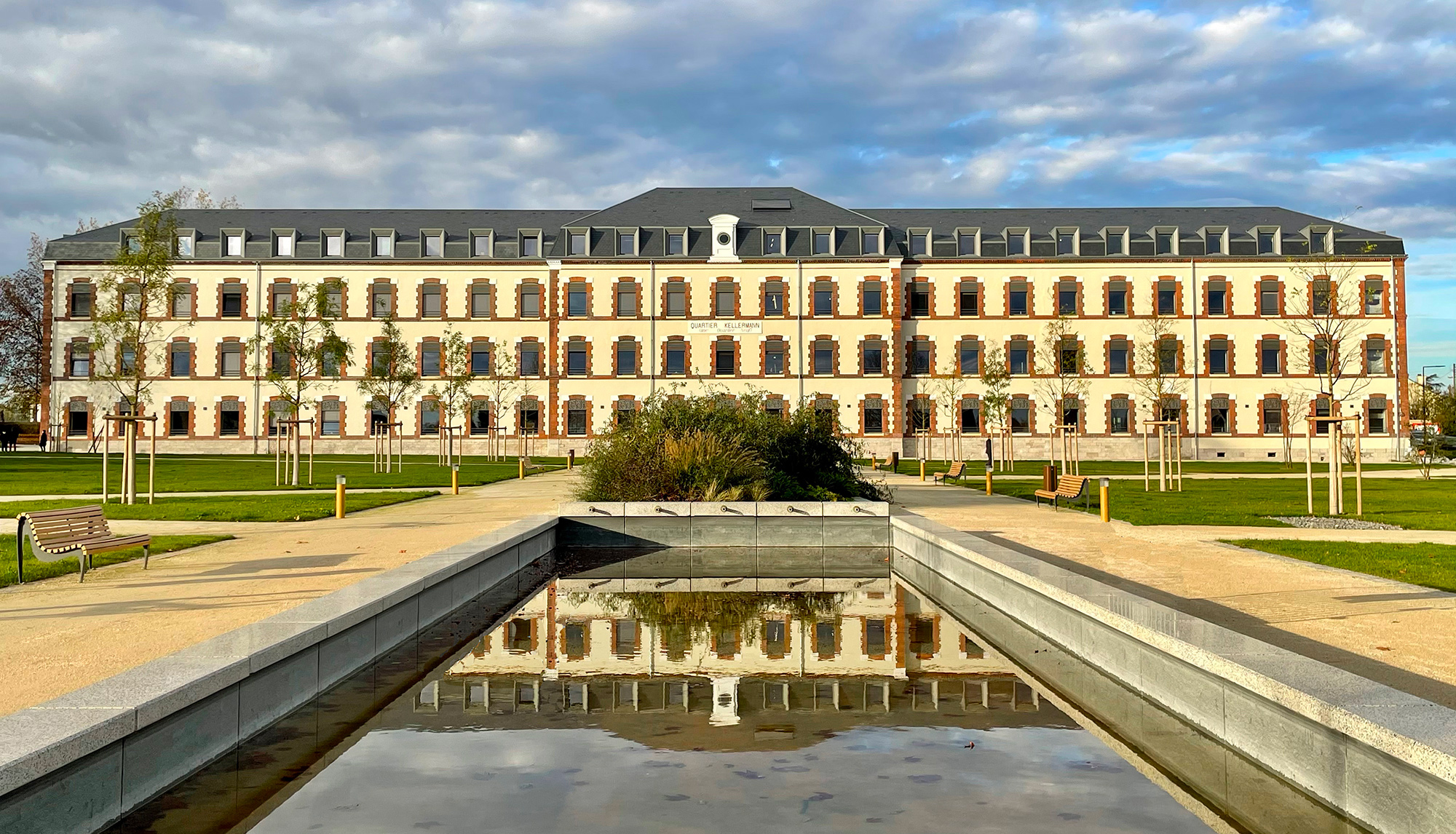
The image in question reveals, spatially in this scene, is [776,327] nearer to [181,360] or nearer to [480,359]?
[480,359]

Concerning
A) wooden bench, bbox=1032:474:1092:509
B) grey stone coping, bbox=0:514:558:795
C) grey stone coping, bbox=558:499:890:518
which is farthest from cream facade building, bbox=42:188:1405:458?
grey stone coping, bbox=0:514:558:795

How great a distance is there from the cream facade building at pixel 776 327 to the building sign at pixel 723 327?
0.57ft

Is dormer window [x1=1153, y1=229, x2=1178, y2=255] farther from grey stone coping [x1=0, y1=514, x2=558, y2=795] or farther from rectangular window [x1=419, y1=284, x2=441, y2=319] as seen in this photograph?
grey stone coping [x1=0, y1=514, x2=558, y2=795]

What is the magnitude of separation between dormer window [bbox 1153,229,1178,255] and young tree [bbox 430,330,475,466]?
3735 cm

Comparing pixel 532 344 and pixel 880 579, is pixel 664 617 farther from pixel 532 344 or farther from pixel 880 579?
pixel 532 344

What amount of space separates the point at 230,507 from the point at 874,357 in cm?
4066

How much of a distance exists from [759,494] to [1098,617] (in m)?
9.85

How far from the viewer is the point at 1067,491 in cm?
2031

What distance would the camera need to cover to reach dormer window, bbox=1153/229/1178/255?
187 feet

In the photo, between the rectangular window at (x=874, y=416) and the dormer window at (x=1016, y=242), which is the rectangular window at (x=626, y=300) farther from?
the dormer window at (x=1016, y=242)

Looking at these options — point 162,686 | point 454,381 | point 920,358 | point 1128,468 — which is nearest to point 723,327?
point 920,358

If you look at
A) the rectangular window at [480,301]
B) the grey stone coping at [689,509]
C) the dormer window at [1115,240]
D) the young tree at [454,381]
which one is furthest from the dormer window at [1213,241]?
the grey stone coping at [689,509]

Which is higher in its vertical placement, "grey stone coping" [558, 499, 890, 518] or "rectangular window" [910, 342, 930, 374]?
"rectangular window" [910, 342, 930, 374]

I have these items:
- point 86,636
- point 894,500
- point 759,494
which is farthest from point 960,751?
point 894,500
